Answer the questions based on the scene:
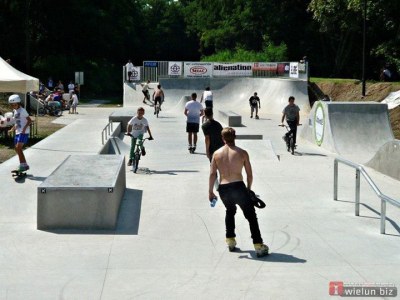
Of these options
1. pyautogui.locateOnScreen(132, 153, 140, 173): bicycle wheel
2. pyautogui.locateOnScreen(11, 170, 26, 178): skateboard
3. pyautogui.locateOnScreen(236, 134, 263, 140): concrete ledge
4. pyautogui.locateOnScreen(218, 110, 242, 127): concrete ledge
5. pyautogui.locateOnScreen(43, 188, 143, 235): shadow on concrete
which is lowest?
pyautogui.locateOnScreen(43, 188, 143, 235): shadow on concrete

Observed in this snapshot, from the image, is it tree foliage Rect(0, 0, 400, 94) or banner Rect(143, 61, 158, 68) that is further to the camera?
tree foliage Rect(0, 0, 400, 94)

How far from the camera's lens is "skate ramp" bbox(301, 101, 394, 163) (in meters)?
21.8

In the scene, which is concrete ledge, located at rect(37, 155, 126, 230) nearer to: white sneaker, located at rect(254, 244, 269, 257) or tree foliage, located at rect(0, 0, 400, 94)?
white sneaker, located at rect(254, 244, 269, 257)

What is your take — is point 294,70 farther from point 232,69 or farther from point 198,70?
point 198,70

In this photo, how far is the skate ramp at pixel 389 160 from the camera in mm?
15195

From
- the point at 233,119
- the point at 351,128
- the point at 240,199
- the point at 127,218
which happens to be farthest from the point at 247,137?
the point at 240,199

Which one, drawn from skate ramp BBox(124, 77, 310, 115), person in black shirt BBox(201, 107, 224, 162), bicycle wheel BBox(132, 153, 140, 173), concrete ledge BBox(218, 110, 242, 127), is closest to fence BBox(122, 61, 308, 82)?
skate ramp BBox(124, 77, 310, 115)

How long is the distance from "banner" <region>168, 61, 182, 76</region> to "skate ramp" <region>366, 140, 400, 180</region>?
95.8 ft

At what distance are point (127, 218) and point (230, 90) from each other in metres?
34.5

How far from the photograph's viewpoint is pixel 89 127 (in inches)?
1065

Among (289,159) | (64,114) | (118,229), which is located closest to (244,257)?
(118,229)

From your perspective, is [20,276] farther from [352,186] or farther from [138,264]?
[352,186]

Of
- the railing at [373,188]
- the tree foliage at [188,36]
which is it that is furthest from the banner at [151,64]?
the railing at [373,188]

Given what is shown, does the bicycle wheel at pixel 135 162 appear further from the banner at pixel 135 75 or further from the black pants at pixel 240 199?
the banner at pixel 135 75
